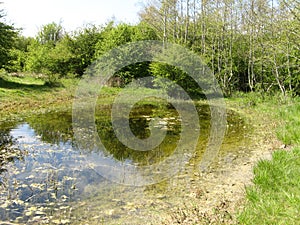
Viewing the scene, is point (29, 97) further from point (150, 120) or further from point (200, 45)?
point (200, 45)

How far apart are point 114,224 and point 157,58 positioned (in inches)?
679

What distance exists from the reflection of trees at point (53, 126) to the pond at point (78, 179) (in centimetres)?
3

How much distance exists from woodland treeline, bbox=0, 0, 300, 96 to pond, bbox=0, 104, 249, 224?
28.3 ft

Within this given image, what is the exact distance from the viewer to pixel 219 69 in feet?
70.2

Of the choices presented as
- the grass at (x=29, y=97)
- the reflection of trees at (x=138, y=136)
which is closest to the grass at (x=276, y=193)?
the reflection of trees at (x=138, y=136)

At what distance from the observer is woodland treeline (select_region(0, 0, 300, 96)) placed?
18438 mm

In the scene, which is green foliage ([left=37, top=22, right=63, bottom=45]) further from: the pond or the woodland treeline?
the pond

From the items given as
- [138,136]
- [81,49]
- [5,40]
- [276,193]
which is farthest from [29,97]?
[276,193]

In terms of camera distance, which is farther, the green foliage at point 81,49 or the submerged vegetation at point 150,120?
the green foliage at point 81,49

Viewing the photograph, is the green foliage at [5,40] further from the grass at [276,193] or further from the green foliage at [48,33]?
the green foliage at [48,33]

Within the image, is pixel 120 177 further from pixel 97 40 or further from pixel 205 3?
pixel 97 40

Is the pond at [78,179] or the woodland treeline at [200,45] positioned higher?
the woodland treeline at [200,45]

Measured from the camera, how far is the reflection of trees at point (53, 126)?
9132 mm

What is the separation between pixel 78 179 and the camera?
573cm
